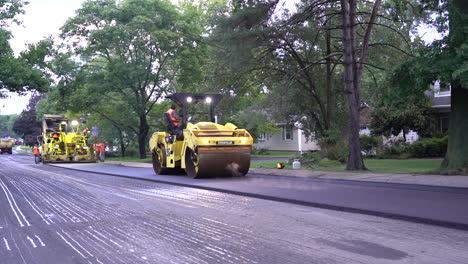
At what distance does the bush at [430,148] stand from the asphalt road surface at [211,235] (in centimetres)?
1476

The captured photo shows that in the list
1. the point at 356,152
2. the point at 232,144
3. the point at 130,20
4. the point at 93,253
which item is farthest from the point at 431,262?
the point at 130,20

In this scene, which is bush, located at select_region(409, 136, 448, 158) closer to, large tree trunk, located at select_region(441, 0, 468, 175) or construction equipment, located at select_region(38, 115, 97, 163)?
large tree trunk, located at select_region(441, 0, 468, 175)

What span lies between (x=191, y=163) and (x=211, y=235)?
941 centimetres

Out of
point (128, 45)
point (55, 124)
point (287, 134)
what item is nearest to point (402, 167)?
point (128, 45)

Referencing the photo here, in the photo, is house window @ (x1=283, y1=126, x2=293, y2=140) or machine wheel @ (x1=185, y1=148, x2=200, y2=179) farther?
house window @ (x1=283, y1=126, x2=293, y2=140)

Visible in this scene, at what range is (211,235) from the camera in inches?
257

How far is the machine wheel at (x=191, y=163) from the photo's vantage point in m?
15.4

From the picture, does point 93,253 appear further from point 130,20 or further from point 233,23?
point 130,20

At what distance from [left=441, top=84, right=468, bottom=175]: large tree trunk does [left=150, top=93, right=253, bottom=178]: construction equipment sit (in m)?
6.19

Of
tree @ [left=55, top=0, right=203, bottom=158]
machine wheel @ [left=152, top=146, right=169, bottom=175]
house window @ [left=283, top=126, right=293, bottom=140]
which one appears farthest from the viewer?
house window @ [left=283, top=126, right=293, bottom=140]

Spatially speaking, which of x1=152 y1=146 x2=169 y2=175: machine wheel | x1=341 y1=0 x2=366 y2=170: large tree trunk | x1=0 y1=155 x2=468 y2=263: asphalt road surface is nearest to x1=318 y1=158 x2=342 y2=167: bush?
x1=341 y1=0 x2=366 y2=170: large tree trunk

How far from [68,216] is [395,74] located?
9460 mm

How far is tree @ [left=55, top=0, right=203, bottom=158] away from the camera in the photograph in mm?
28969

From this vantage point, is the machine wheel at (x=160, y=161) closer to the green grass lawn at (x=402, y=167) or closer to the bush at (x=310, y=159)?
the bush at (x=310, y=159)
